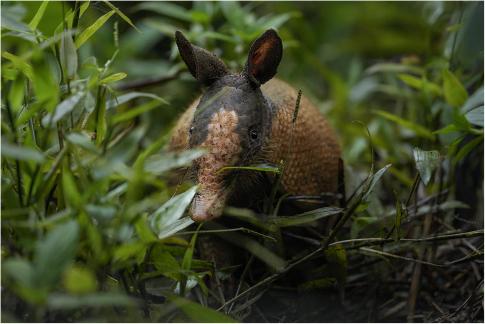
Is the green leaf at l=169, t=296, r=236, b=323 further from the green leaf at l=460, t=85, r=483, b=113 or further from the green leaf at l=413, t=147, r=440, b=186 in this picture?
A: the green leaf at l=460, t=85, r=483, b=113

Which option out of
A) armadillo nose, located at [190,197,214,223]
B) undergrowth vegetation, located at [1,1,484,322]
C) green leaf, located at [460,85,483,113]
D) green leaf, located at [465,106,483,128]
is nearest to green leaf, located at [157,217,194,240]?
undergrowth vegetation, located at [1,1,484,322]

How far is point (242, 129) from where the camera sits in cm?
162

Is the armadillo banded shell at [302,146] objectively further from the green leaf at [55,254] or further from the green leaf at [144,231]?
the green leaf at [55,254]

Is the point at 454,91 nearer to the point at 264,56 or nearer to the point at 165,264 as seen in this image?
the point at 264,56

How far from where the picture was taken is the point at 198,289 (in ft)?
5.24

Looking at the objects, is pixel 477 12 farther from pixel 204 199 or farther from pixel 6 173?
pixel 6 173

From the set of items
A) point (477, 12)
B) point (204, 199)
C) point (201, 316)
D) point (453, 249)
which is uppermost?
point (477, 12)

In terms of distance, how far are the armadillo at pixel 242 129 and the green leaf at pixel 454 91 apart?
1.43 feet

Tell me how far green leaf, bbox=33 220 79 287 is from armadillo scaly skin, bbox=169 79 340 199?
2.75ft

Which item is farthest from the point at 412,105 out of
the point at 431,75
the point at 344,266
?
the point at 344,266

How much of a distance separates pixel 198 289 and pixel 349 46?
2819 millimetres

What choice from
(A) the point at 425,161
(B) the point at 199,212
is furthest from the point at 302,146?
(B) the point at 199,212

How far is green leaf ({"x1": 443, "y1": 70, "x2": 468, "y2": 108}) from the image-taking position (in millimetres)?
1970

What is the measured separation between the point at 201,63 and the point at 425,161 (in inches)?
24.7
